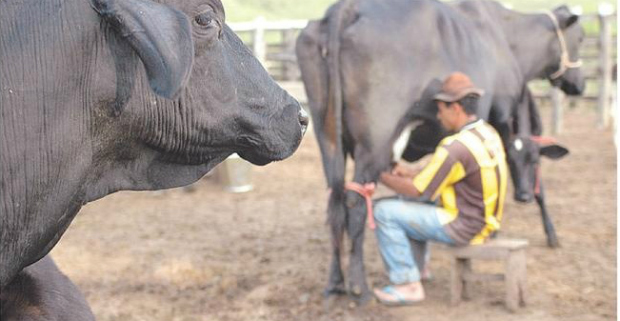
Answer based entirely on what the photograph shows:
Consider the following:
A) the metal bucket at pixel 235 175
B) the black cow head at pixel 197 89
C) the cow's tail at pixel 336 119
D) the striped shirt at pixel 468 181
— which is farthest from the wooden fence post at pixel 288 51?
the black cow head at pixel 197 89

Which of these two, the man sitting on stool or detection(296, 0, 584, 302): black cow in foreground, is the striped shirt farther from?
detection(296, 0, 584, 302): black cow in foreground

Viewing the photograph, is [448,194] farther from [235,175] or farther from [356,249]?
[235,175]

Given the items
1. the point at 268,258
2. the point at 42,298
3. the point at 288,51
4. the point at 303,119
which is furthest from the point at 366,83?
the point at 288,51

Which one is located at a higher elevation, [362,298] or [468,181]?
[468,181]

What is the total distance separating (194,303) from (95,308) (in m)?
0.57

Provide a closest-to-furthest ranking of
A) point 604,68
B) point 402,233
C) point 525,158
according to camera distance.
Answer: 1. point 402,233
2. point 525,158
3. point 604,68

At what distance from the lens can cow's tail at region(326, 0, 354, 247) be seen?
5.16 metres

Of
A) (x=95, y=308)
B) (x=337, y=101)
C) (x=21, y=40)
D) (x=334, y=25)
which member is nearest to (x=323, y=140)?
(x=337, y=101)

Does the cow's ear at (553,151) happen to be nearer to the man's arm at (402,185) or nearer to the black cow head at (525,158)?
the black cow head at (525,158)

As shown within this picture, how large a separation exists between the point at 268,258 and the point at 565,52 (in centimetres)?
316

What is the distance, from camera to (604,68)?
43.5ft

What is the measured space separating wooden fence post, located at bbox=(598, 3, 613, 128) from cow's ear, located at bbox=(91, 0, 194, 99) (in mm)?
12487

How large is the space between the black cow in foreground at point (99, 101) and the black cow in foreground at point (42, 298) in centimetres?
5

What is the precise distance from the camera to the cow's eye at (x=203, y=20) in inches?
75.1
